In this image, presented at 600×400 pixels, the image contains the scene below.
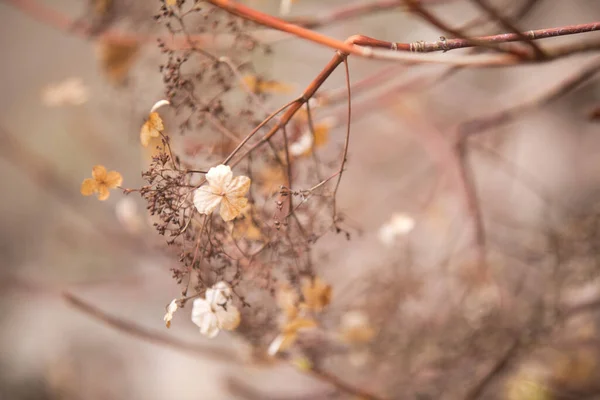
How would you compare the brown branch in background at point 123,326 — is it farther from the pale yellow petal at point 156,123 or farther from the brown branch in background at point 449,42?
the brown branch in background at point 449,42

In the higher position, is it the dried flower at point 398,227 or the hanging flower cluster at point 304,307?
the dried flower at point 398,227

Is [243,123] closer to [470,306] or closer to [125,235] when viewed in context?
[470,306]

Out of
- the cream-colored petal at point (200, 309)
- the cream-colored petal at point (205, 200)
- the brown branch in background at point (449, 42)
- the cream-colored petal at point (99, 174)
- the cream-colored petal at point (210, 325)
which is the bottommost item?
the cream-colored petal at point (210, 325)

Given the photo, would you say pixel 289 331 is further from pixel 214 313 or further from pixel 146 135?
pixel 146 135

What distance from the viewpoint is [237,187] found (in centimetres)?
29

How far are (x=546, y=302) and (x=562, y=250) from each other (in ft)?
0.34

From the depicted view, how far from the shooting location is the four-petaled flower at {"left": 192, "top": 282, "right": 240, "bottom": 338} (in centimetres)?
33

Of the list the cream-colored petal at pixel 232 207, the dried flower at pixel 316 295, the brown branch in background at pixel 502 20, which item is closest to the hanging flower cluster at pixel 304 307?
the dried flower at pixel 316 295

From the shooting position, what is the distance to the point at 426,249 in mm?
1115

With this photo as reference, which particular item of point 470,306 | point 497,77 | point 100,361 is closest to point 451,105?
point 497,77

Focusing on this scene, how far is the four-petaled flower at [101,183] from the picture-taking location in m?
0.32

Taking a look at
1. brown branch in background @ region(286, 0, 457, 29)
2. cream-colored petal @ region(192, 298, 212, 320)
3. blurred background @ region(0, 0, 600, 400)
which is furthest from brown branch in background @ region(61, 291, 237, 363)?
brown branch in background @ region(286, 0, 457, 29)

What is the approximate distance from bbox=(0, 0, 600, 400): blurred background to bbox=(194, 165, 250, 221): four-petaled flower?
261mm

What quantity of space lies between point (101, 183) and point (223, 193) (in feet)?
Answer: 0.35
